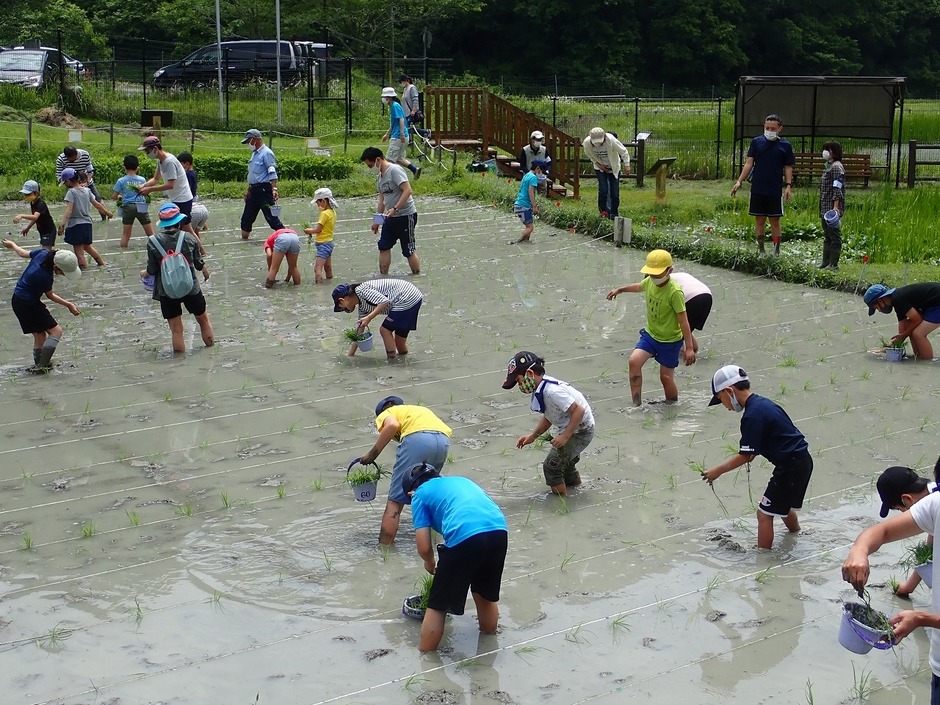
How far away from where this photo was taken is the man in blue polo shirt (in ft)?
22.5

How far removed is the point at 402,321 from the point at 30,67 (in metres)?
21.9

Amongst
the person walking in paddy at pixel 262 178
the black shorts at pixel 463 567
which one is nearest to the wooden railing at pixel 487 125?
the person walking in paddy at pixel 262 178

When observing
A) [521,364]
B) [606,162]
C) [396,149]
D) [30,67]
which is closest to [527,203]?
[606,162]

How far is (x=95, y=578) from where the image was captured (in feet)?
22.3

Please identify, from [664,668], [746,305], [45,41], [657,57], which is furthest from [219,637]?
[657,57]

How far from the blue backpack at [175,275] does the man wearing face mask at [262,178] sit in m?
4.12

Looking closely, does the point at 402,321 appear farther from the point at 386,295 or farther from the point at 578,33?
the point at 578,33

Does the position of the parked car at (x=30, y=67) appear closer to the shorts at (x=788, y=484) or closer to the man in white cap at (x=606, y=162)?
the man in white cap at (x=606, y=162)

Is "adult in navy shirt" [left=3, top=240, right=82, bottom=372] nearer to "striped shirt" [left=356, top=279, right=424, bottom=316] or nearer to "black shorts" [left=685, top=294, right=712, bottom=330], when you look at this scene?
"striped shirt" [left=356, top=279, right=424, bottom=316]

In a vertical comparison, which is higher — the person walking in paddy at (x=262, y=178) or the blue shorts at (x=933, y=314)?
the person walking in paddy at (x=262, y=178)

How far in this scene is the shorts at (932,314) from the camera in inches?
415

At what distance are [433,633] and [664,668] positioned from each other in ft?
3.68

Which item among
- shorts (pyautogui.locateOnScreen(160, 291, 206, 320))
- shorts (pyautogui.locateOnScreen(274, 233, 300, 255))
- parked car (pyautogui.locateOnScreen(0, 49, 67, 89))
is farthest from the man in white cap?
parked car (pyautogui.locateOnScreen(0, 49, 67, 89))

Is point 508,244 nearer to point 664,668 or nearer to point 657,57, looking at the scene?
point 664,668
